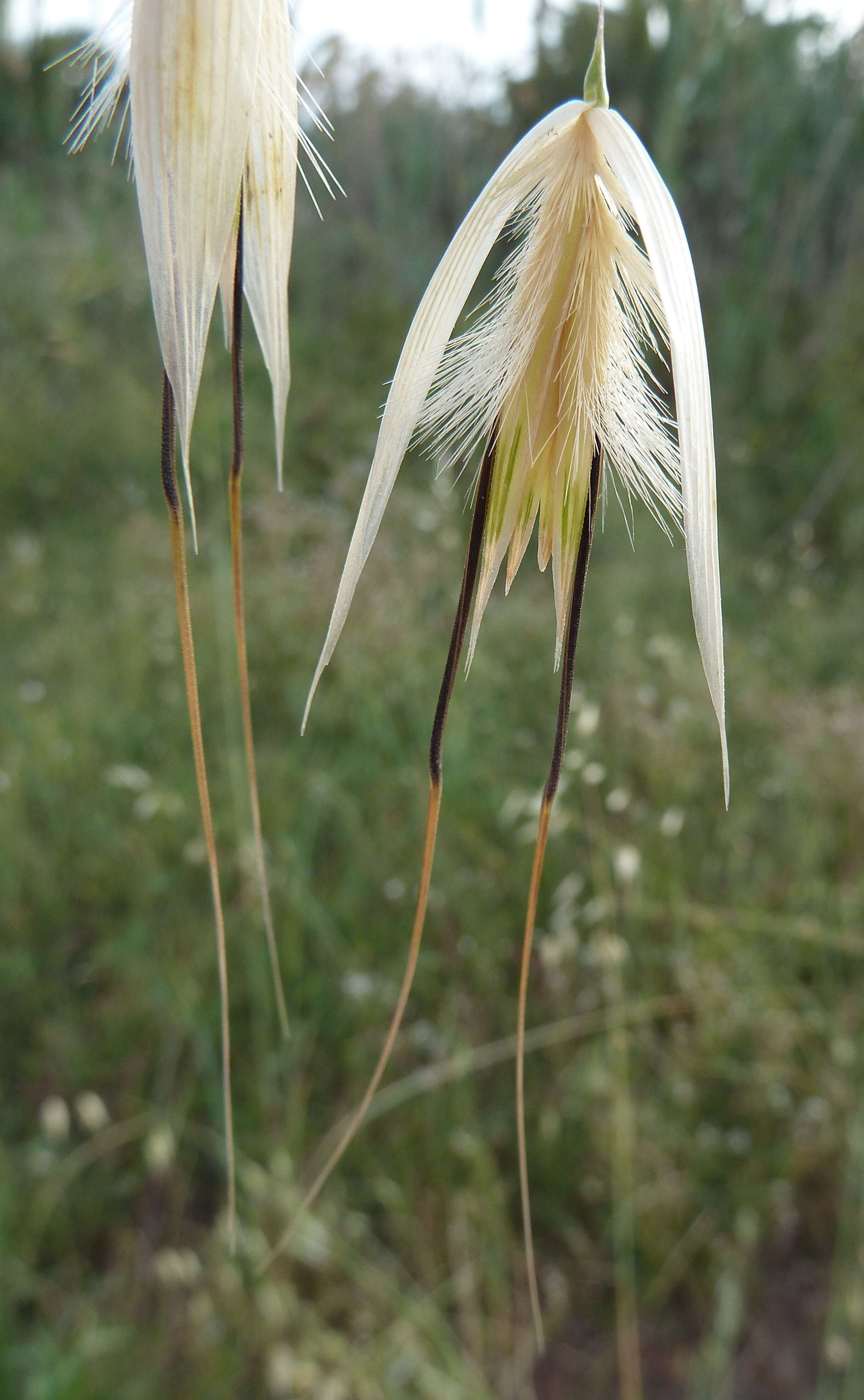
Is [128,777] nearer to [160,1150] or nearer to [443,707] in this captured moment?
[160,1150]

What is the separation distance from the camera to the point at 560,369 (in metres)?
0.28

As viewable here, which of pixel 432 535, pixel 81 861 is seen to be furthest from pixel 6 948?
pixel 432 535

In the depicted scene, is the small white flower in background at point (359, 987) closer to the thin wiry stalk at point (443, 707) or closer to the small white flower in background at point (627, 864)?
the small white flower in background at point (627, 864)

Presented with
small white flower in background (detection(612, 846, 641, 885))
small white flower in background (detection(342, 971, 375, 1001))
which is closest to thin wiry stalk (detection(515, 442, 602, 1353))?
small white flower in background (detection(612, 846, 641, 885))

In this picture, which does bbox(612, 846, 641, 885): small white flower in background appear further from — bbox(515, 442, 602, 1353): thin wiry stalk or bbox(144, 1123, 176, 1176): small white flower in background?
bbox(515, 442, 602, 1353): thin wiry stalk

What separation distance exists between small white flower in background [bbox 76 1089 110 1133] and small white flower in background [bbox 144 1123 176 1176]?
2.1 inches

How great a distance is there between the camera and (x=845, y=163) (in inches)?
95.3

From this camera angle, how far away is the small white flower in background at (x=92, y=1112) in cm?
87

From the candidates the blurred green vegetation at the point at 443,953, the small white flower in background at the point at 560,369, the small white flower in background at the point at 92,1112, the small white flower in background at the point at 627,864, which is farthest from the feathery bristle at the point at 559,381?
the small white flower in background at the point at 92,1112

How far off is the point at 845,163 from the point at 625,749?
204 cm

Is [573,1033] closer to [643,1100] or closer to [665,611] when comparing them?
[643,1100]

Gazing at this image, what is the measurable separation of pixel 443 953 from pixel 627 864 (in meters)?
0.40

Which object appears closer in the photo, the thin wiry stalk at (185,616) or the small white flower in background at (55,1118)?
the thin wiry stalk at (185,616)

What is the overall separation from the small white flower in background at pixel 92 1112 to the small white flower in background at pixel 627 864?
557 mm
